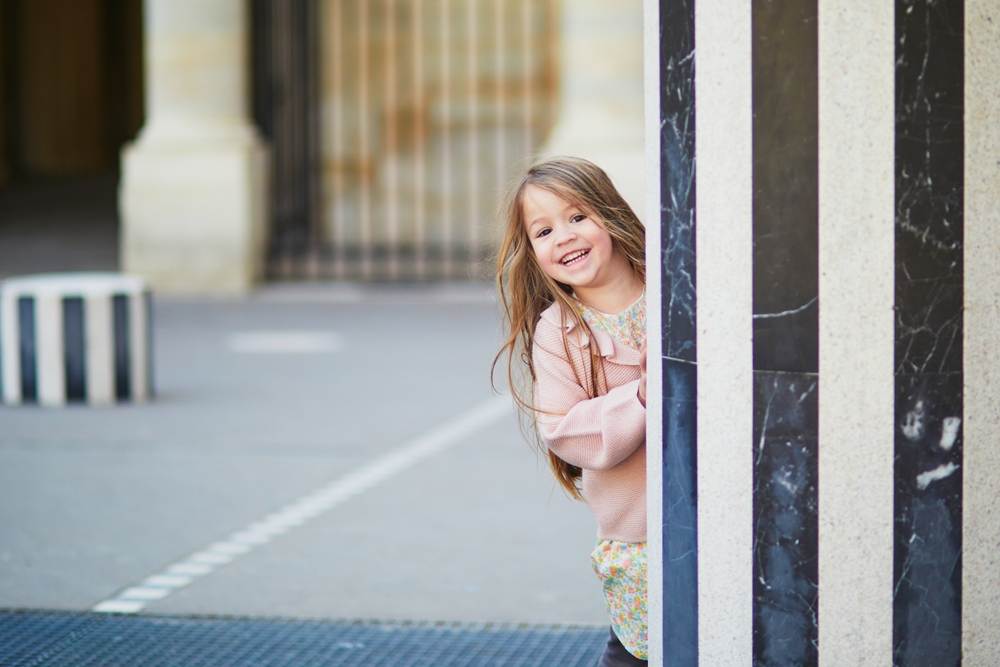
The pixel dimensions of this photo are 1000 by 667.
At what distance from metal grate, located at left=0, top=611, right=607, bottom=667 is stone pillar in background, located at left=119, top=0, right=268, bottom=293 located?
806 centimetres

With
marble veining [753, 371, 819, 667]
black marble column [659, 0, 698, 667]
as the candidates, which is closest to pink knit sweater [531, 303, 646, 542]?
black marble column [659, 0, 698, 667]

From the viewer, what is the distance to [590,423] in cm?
243

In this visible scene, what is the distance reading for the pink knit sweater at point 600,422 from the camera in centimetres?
242

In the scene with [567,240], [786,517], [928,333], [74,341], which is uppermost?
[567,240]

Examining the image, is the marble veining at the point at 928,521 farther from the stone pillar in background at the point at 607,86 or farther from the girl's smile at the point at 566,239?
the stone pillar in background at the point at 607,86

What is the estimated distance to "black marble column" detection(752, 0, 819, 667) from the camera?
1954 millimetres

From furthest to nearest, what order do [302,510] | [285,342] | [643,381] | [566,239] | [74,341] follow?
[285,342] → [74,341] → [302,510] → [566,239] → [643,381]

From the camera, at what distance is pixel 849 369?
6.46 ft

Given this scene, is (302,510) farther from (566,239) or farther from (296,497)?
(566,239)

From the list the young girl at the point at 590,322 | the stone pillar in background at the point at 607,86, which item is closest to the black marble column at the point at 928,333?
the young girl at the point at 590,322

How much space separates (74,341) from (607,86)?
5.38m

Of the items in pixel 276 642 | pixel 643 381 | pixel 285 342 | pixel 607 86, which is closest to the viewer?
pixel 643 381

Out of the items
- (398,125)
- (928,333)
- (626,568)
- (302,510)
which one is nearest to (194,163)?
(398,125)

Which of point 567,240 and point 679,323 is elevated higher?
point 567,240
